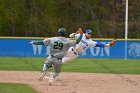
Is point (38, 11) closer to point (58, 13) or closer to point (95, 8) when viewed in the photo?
point (58, 13)

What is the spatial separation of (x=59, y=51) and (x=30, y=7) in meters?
35.4

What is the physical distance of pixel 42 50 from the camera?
35125 mm

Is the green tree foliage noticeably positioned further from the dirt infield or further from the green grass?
the green grass

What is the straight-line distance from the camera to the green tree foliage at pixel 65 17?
5044 centimetres

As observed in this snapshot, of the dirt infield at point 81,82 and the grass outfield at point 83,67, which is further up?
the dirt infield at point 81,82

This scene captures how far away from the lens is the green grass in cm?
1508

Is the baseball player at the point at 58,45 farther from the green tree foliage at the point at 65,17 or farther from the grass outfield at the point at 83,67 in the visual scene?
the green tree foliage at the point at 65,17

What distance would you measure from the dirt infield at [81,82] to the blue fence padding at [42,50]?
42.9ft

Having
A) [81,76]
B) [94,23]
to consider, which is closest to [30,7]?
[94,23]

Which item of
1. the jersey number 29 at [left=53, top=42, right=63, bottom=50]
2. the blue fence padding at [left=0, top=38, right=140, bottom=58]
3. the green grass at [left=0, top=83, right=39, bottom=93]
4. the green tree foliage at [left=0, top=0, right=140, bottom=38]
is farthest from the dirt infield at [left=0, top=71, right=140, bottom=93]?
the green tree foliage at [left=0, top=0, right=140, bottom=38]

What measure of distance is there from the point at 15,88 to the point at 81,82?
3351mm

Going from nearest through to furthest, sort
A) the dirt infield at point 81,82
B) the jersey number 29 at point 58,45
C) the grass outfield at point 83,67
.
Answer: the dirt infield at point 81,82 < the jersey number 29 at point 58,45 < the grass outfield at point 83,67

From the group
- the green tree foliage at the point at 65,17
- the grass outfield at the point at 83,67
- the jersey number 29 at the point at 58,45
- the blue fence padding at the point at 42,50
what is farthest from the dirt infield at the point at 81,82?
the green tree foliage at the point at 65,17

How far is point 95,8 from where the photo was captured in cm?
5550
